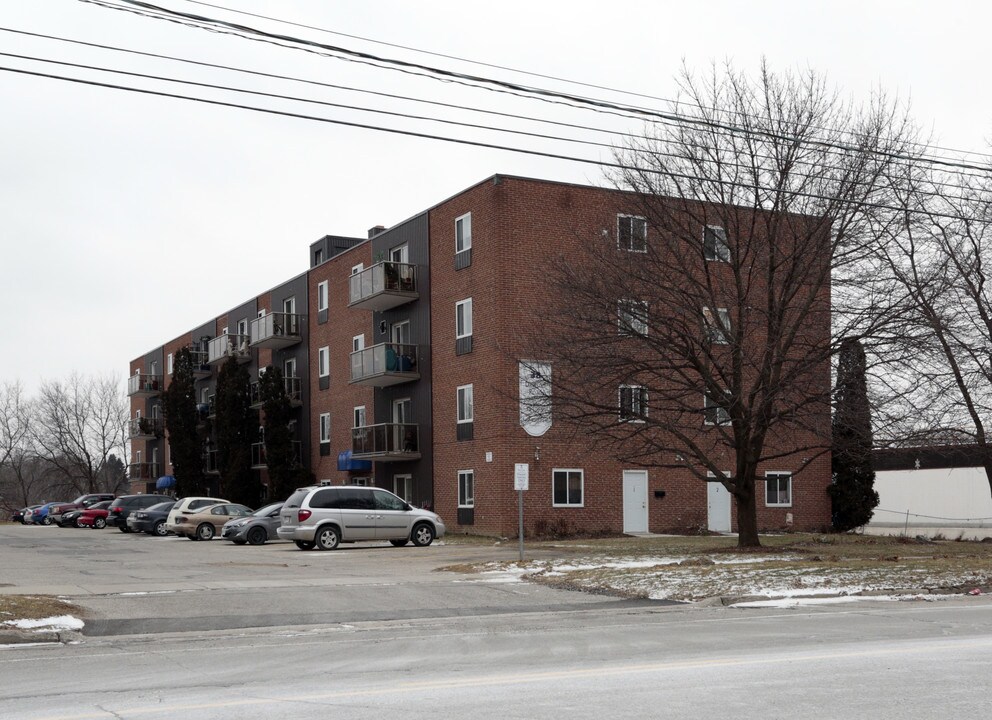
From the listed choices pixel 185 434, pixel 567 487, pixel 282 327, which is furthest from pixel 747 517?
pixel 185 434

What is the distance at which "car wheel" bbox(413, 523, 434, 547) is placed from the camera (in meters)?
30.6

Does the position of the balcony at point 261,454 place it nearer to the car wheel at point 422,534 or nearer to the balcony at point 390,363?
the balcony at point 390,363

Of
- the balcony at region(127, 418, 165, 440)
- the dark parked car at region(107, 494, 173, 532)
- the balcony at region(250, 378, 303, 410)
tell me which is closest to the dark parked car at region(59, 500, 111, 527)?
the dark parked car at region(107, 494, 173, 532)

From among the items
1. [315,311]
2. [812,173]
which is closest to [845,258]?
[812,173]

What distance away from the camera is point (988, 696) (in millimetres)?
8023

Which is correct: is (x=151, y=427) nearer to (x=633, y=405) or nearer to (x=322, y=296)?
(x=322, y=296)

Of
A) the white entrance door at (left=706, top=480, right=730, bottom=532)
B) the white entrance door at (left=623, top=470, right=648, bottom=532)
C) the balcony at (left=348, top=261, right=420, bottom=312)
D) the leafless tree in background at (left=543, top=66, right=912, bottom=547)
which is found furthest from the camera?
the balcony at (left=348, top=261, right=420, bottom=312)

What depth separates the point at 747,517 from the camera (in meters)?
25.8

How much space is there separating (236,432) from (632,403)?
35275 millimetres

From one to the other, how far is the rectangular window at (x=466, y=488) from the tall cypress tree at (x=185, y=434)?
1120 inches

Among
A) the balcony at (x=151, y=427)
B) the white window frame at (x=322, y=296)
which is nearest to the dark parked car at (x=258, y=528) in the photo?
the white window frame at (x=322, y=296)

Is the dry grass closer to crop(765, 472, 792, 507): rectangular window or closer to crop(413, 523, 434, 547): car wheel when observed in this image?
crop(413, 523, 434, 547): car wheel

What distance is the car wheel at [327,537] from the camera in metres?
29.1

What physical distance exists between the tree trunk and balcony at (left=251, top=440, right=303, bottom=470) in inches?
1157
